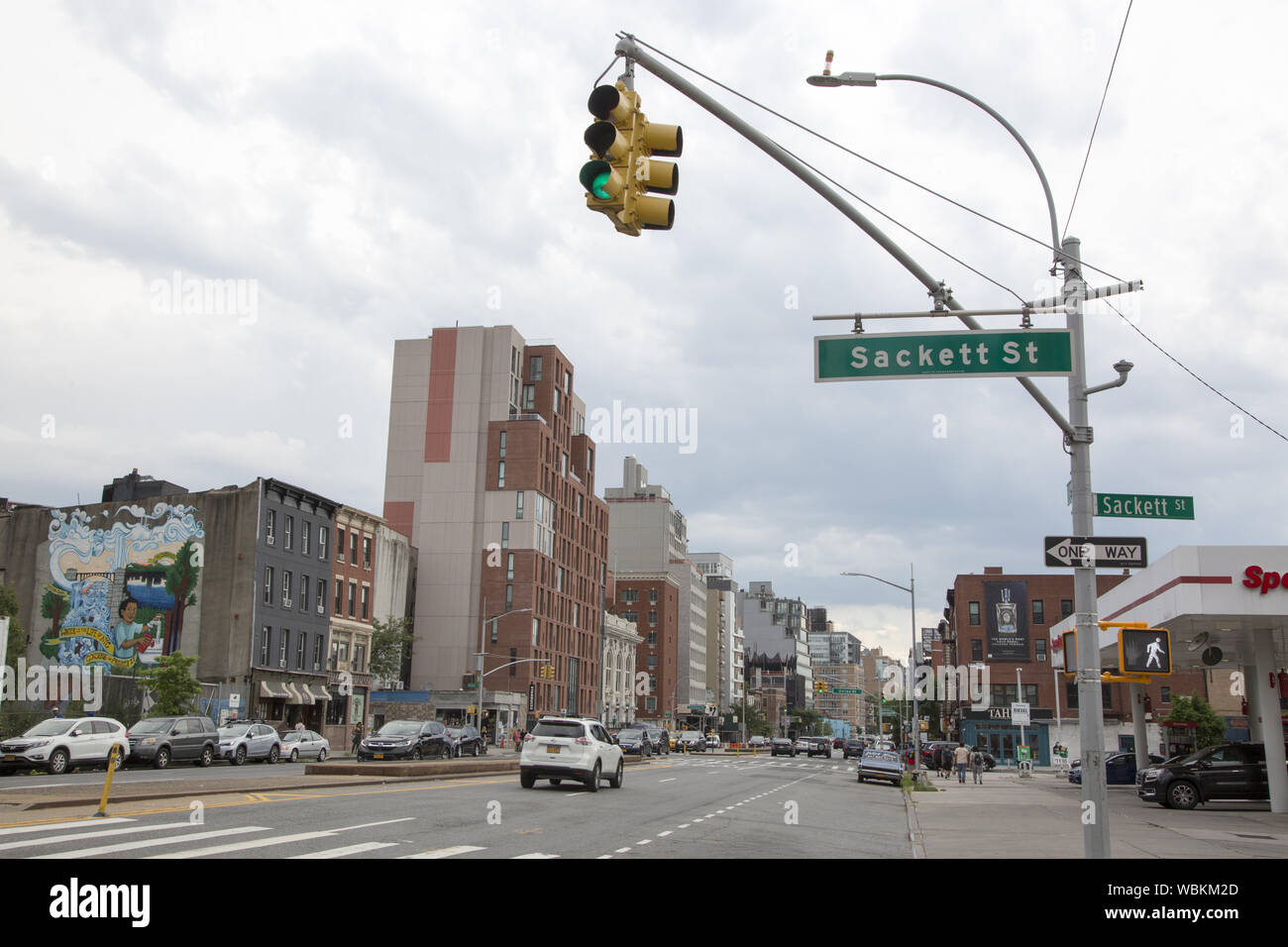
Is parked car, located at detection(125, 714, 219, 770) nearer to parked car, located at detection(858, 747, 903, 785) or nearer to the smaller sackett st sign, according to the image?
parked car, located at detection(858, 747, 903, 785)

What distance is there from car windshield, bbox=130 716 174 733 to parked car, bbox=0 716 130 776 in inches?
82.1

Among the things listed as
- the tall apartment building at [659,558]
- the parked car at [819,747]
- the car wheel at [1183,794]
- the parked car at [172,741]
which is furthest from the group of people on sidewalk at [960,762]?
the tall apartment building at [659,558]

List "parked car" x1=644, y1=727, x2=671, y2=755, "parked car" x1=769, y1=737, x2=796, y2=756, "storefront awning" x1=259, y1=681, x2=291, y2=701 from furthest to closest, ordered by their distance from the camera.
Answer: "parked car" x1=769, y1=737, x2=796, y2=756, "parked car" x1=644, y1=727, x2=671, y2=755, "storefront awning" x1=259, y1=681, x2=291, y2=701

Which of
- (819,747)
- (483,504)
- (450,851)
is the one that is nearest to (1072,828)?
(450,851)

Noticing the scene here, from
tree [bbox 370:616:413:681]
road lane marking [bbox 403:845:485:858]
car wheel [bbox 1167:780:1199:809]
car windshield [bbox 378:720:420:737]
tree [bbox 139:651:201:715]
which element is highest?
tree [bbox 370:616:413:681]

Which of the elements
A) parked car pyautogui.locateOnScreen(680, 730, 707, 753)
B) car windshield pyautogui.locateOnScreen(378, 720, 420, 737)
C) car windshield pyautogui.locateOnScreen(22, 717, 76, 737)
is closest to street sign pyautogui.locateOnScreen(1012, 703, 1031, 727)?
car windshield pyautogui.locateOnScreen(378, 720, 420, 737)

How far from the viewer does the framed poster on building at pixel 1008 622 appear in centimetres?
9519

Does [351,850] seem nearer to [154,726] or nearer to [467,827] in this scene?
[467,827]

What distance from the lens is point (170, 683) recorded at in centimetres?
4359

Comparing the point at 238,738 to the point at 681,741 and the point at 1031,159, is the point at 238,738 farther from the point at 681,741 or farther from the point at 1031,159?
the point at 681,741

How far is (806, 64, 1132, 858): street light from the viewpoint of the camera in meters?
A: 10.9

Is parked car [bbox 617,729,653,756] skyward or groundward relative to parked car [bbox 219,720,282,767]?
groundward
